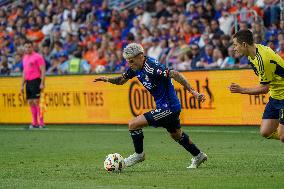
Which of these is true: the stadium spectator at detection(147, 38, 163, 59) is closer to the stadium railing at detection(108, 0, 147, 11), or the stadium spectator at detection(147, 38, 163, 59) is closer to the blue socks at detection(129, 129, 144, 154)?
the stadium railing at detection(108, 0, 147, 11)

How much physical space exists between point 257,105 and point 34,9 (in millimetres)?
14557

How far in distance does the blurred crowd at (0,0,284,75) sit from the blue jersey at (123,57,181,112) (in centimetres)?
764

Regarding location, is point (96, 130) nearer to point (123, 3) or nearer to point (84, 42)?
point (84, 42)

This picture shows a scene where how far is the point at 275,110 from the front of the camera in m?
11.8

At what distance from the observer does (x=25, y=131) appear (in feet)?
71.6

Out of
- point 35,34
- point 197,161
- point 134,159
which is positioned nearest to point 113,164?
point 134,159

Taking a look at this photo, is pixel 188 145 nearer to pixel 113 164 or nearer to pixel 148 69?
pixel 113 164

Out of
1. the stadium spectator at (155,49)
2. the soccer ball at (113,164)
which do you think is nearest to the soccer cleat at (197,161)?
the soccer ball at (113,164)

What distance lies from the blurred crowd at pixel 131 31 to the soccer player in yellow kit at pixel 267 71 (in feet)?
26.2

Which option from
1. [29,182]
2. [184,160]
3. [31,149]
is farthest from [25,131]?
[29,182]

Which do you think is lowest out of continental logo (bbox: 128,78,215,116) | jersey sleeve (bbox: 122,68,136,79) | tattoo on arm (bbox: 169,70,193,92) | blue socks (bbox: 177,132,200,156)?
blue socks (bbox: 177,132,200,156)

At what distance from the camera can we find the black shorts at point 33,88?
22.6 m

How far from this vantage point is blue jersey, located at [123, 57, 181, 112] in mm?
12117

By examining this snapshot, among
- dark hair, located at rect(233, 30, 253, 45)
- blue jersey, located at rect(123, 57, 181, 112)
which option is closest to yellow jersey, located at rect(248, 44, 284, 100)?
A: dark hair, located at rect(233, 30, 253, 45)
